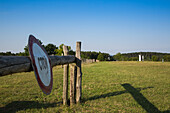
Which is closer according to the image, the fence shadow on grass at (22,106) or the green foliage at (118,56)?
the fence shadow on grass at (22,106)

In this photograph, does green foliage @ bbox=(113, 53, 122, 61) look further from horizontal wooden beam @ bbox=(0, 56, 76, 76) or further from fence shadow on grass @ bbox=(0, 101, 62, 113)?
horizontal wooden beam @ bbox=(0, 56, 76, 76)

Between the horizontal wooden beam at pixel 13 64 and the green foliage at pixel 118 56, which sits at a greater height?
the horizontal wooden beam at pixel 13 64

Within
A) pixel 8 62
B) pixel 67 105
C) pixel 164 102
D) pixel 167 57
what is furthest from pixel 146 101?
pixel 167 57

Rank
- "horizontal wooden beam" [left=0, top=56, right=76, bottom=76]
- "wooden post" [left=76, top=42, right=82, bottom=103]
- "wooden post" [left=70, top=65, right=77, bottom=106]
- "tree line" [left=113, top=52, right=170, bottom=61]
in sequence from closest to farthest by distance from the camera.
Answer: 1. "horizontal wooden beam" [left=0, top=56, right=76, bottom=76]
2. "wooden post" [left=70, top=65, right=77, bottom=106]
3. "wooden post" [left=76, top=42, right=82, bottom=103]
4. "tree line" [left=113, top=52, right=170, bottom=61]

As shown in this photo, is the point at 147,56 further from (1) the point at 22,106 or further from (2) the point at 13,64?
(2) the point at 13,64

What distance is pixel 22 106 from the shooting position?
458cm

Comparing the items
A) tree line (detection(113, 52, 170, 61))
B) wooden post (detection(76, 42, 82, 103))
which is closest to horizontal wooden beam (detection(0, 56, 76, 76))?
wooden post (detection(76, 42, 82, 103))

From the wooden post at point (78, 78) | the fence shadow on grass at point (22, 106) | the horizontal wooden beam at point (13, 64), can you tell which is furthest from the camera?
the wooden post at point (78, 78)

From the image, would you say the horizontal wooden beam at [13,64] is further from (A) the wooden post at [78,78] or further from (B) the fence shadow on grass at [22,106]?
(A) the wooden post at [78,78]

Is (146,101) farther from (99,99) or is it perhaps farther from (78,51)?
(78,51)

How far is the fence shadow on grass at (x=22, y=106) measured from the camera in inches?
166

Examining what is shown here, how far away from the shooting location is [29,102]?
16.4ft

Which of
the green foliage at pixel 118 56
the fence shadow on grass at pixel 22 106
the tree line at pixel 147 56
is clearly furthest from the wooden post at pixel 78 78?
the green foliage at pixel 118 56

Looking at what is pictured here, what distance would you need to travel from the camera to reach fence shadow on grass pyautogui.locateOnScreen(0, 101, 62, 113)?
4.21 meters
